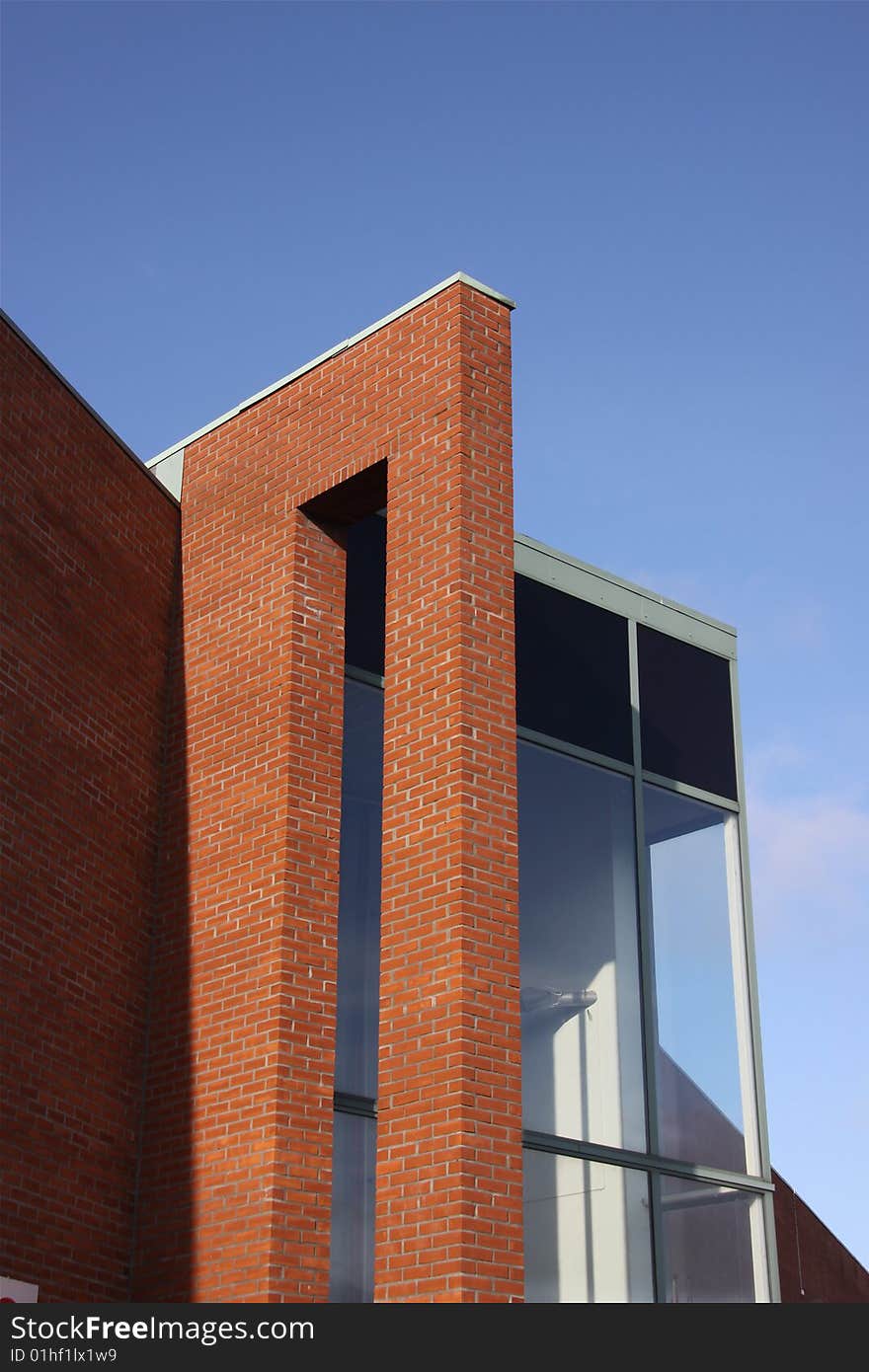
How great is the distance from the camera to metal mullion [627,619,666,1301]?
39.4 ft

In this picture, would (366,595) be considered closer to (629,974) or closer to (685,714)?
(629,974)

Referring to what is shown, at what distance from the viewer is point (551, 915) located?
1252 centimetres

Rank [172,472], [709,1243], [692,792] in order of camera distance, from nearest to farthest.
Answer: [709,1243] < [172,472] < [692,792]

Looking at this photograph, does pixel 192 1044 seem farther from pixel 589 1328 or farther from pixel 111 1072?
pixel 589 1328

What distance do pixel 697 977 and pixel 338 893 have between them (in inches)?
166

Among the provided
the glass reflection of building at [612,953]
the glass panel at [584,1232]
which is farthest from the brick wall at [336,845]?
the glass panel at [584,1232]

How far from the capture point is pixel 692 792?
1423cm

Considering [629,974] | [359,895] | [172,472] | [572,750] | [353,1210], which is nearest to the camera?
[353,1210]

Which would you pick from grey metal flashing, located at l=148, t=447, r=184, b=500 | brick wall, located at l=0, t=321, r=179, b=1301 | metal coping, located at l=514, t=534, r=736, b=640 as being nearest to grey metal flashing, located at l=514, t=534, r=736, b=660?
metal coping, located at l=514, t=534, r=736, b=640

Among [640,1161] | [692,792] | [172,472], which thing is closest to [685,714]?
[692,792]

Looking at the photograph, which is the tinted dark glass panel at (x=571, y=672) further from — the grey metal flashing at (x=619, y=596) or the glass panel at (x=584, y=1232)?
the glass panel at (x=584, y=1232)

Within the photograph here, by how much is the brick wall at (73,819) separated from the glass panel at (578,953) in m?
3.00

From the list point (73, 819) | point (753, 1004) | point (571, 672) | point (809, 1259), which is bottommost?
point (809, 1259)

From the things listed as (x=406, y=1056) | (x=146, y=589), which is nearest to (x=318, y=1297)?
(x=406, y=1056)
